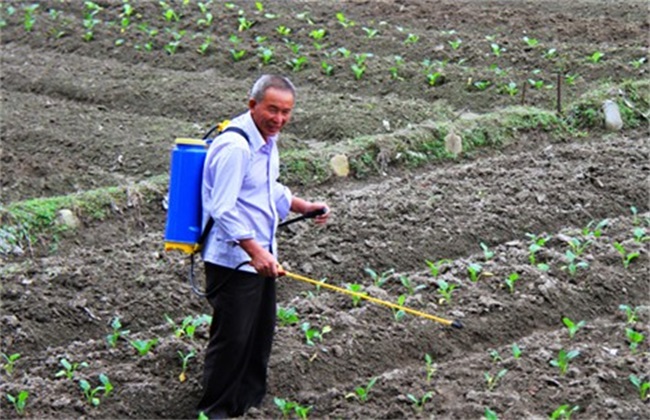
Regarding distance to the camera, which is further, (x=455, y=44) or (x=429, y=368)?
(x=455, y=44)

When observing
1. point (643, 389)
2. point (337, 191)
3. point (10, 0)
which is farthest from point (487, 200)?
point (10, 0)

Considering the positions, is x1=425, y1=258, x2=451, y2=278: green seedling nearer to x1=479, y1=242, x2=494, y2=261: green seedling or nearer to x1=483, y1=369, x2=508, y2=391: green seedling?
x1=479, y1=242, x2=494, y2=261: green seedling

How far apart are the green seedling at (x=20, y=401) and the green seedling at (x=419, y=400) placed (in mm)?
1816

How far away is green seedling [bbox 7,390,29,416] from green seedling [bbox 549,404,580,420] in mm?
2469

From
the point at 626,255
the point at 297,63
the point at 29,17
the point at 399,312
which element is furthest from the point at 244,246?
the point at 29,17

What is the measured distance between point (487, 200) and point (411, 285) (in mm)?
1765

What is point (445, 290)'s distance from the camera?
738cm

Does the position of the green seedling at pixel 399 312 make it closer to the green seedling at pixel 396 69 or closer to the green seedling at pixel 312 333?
the green seedling at pixel 312 333

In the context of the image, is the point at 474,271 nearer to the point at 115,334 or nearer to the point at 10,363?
the point at 115,334

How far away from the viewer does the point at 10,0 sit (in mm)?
16859

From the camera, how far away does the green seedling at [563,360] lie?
6.42 metres

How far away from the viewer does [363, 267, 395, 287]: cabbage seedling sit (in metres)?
7.67

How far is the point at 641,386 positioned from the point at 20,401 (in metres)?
2.94

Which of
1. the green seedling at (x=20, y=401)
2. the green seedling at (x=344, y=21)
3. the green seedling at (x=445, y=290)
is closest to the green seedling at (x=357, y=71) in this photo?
the green seedling at (x=344, y=21)
